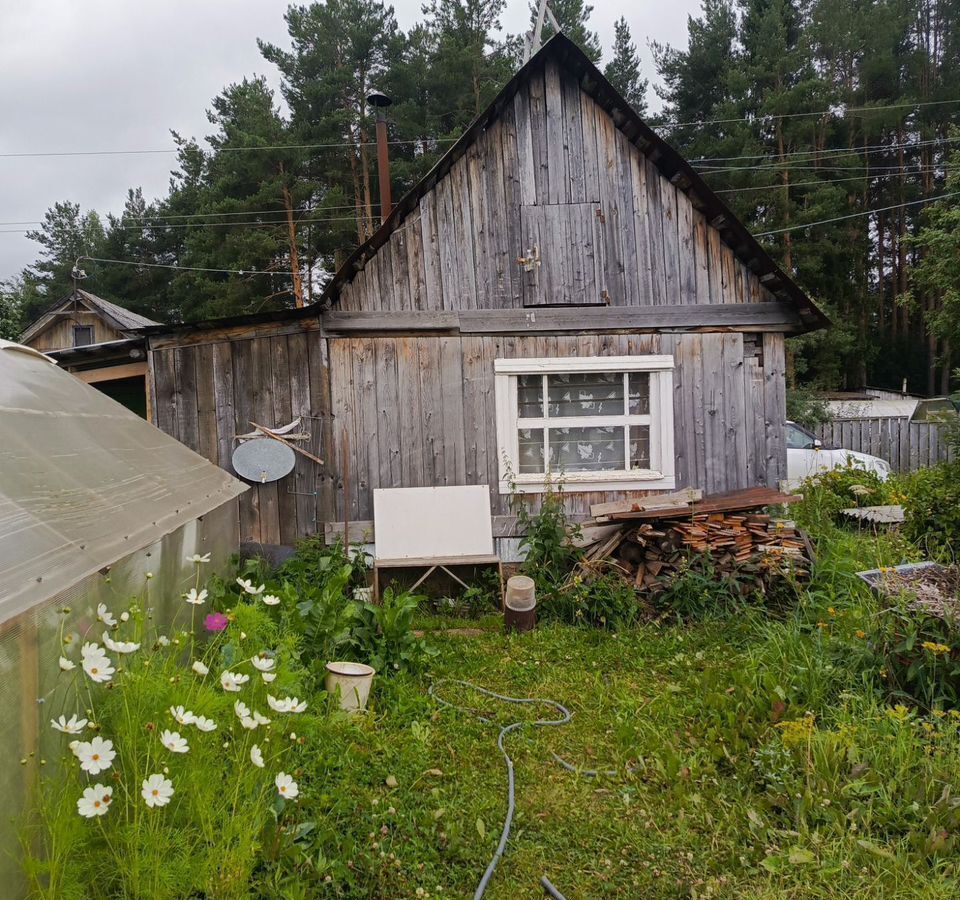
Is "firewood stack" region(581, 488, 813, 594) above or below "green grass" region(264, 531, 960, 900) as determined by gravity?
above

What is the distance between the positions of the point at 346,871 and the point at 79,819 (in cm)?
104

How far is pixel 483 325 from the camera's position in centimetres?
564

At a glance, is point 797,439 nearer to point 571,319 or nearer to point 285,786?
point 571,319

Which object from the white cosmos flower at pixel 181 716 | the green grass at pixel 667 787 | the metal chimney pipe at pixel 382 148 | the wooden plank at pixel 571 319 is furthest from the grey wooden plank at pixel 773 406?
the white cosmos flower at pixel 181 716

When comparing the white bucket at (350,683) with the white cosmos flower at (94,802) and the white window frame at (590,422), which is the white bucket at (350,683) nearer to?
the white cosmos flower at (94,802)

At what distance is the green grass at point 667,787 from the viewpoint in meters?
2.25

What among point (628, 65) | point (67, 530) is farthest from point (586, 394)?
point (628, 65)

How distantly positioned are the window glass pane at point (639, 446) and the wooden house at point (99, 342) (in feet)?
15.4

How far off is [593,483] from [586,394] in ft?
2.88

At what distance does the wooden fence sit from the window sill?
7240mm

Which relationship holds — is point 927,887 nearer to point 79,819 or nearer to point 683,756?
point 683,756

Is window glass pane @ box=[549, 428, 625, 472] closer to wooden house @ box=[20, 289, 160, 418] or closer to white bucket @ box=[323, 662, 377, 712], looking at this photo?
white bucket @ box=[323, 662, 377, 712]

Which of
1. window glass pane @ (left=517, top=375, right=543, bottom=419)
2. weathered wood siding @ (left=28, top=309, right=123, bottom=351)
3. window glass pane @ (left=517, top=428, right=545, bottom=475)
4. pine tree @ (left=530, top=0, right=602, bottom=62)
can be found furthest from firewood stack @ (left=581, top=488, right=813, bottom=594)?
weathered wood siding @ (left=28, top=309, right=123, bottom=351)

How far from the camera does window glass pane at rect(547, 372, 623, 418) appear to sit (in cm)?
582
